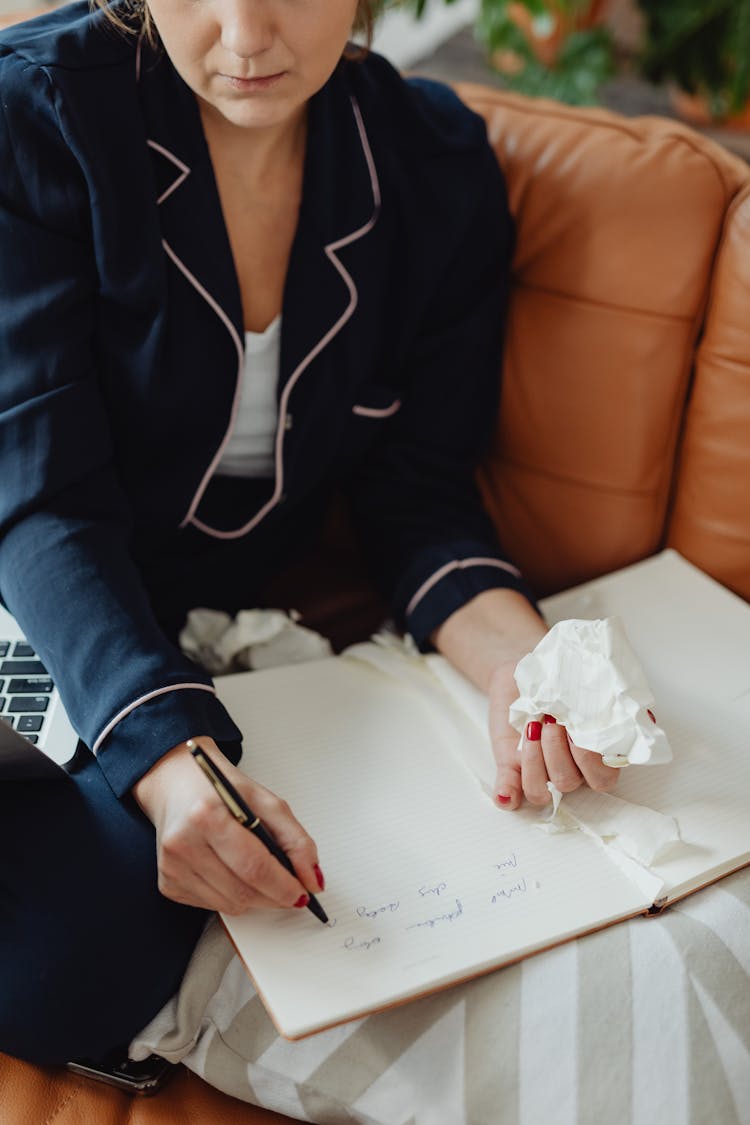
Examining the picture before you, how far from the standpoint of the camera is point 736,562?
45.1 inches

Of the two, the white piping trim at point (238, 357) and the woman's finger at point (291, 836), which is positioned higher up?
the white piping trim at point (238, 357)

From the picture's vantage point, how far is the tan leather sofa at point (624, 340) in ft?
3.55

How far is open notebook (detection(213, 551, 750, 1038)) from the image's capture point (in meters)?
0.76

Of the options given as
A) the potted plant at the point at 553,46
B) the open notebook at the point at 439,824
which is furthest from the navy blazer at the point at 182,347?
the potted plant at the point at 553,46

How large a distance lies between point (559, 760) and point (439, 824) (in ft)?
0.36

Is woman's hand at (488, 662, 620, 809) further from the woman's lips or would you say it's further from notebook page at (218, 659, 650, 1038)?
the woman's lips

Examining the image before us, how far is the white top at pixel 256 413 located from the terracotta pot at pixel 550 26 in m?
1.14

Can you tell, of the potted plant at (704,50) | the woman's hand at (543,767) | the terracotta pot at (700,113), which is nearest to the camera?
the woman's hand at (543,767)

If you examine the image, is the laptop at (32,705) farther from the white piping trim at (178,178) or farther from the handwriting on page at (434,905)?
the white piping trim at (178,178)

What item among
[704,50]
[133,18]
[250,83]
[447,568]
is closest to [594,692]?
[447,568]

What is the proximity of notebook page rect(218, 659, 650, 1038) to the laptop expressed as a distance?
0.15 meters

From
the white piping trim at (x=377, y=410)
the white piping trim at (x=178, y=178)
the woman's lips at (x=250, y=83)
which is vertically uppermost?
the woman's lips at (x=250, y=83)

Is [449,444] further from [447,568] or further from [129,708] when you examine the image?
[129,708]

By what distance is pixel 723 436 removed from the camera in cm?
111
